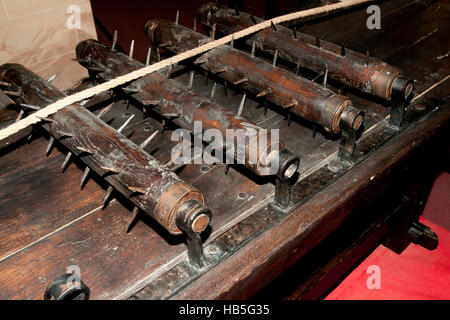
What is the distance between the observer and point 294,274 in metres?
2.37

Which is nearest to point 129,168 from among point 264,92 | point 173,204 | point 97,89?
point 173,204

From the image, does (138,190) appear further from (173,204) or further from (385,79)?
(385,79)

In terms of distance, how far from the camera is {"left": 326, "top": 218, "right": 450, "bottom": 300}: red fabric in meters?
3.02

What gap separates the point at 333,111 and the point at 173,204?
33.2 inches

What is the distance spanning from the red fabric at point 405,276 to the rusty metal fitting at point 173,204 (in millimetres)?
1957

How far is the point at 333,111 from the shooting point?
Result: 1883 millimetres

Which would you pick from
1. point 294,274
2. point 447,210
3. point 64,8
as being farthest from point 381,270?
point 64,8

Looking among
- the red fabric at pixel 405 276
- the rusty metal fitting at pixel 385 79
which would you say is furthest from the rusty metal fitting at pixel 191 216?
the red fabric at pixel 405 276

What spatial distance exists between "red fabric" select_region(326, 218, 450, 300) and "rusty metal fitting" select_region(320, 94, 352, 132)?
1595 mm

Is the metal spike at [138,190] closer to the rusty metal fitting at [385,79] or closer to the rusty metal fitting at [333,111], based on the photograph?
the rusty metal fitting at [333,111]

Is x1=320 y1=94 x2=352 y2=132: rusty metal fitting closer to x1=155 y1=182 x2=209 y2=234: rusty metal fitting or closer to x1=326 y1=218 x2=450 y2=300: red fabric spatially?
x1=155 y1=182 x2=209 y2=234: rusty metal fitting

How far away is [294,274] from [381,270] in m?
1.17

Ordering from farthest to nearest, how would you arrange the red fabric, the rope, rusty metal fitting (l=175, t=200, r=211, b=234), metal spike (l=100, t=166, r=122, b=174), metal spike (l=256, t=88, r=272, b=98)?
the red fabric
metal spike (l=256, t=88, r=272, b=98)
the rope
metal spike (l=100, t=166, r=122, b=174)
rusty metal fitting (l=175, t=200, r=211, b=234)

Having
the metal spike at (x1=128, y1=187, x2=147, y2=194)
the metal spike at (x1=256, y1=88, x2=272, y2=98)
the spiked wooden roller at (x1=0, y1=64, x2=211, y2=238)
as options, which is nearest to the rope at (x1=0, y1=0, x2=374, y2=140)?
the spiked wooden roller at (x1=0, y1=64, x2=211, y2=238)
